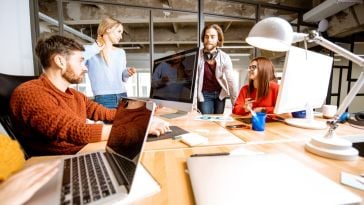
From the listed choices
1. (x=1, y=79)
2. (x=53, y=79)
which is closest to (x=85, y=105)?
(x=53, y=79)

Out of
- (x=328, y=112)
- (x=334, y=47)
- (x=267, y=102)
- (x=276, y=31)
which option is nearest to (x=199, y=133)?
(x=276, y=31)

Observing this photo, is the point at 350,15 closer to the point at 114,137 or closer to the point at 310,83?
the point at 310,83

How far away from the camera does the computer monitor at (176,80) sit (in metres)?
1.31

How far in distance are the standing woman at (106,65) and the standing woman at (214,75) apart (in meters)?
0.77

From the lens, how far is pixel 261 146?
0.92 m

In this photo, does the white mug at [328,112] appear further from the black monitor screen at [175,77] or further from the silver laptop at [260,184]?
A: the silver laptop at [260,184]

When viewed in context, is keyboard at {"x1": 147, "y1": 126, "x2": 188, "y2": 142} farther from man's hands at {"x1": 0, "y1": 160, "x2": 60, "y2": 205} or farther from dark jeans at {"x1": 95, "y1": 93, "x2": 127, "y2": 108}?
dark jeans at {"x1": 95, "y1": 93, "x2": 127, "y2": 108}

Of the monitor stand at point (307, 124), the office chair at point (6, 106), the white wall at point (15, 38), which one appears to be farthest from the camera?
the white wall at point (15, 38)

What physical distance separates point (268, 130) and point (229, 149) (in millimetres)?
444

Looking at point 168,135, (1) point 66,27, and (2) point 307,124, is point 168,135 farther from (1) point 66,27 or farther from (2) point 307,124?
(1) point 66,27

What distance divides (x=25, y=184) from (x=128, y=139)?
0.29 meters

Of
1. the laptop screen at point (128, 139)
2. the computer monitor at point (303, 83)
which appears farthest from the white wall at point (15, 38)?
the computer monitor at point (303, 83)

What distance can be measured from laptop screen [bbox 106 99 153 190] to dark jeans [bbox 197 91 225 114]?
147cm

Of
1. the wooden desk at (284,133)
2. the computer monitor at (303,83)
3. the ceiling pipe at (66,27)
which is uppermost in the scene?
the ceiling pipe at (66,27)
